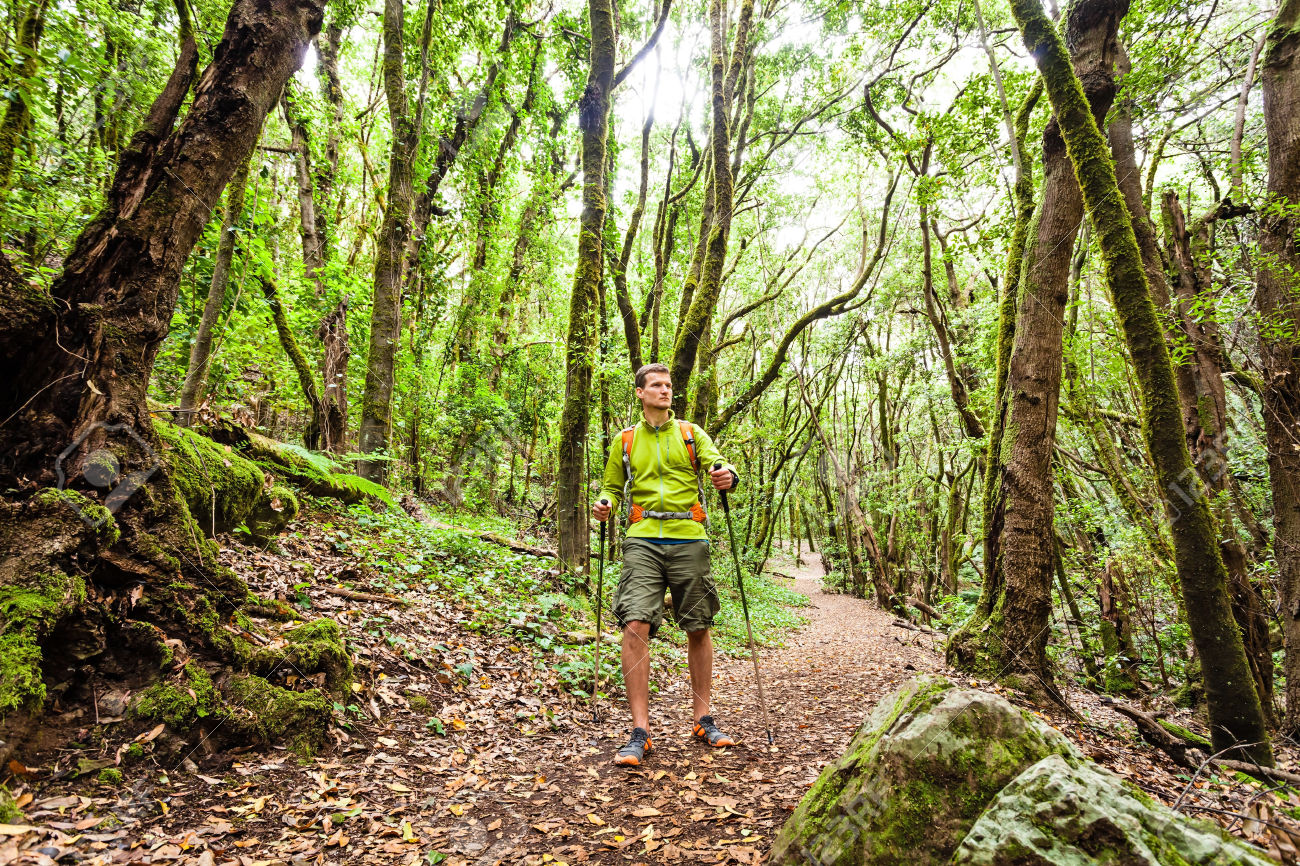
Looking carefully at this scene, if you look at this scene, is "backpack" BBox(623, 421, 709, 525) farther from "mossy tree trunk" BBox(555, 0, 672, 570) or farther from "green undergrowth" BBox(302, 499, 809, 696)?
"mossy tree trunk" BBox(555, 0, 672, 570)

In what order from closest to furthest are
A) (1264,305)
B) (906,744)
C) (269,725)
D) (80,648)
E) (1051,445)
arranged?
(906,744) → (80,648) → (269,725) → (1051,445) → (1264,305)

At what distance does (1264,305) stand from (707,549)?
6.24 meters

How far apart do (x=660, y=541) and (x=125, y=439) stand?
11.0 ft

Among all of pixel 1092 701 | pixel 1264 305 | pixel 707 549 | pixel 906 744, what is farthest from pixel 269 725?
pixel 1264 305

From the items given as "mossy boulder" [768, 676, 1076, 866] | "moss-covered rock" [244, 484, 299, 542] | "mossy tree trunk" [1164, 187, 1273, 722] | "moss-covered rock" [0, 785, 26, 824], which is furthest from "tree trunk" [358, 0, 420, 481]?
"mossy tree trunk" [1164, 187, 1273, 722]

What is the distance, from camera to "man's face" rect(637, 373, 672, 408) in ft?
14.3

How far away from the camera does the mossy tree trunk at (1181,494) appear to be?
3.86 m

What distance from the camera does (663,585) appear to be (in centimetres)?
423

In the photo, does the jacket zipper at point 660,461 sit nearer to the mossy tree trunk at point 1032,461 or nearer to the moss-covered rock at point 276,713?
the moss-covered rock at point 276,713

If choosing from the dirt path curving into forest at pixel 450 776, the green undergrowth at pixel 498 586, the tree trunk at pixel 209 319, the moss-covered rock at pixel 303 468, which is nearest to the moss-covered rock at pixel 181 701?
the dirt path curving into forest at pixel 450 776

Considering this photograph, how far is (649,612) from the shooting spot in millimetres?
4047

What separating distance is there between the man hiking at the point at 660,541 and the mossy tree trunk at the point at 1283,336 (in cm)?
578

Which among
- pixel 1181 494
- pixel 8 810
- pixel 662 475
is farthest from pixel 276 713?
pixel 1181 494

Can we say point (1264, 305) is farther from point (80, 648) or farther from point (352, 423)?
point (352, 423)
